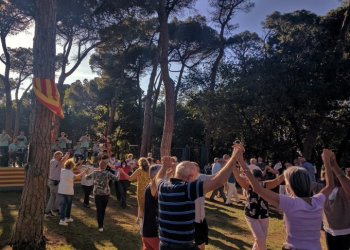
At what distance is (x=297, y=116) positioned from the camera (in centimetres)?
2011

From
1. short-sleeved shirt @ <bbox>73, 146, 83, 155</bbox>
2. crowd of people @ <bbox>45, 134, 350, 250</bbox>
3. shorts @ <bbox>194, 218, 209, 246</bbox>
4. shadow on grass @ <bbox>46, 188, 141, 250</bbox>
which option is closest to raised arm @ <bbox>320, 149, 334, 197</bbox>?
crowd of people @ <bbox>45, 134, 350, 250</bbox>

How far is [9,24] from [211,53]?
13305 millimetres

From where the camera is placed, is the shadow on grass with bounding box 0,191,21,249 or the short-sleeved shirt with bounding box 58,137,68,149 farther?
the short-sleeved shirt with bounding box 58,137,68,149

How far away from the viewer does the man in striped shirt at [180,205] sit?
3023 millimetres

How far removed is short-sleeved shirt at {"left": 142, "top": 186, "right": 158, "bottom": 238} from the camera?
170 inches

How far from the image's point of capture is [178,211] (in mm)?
3096

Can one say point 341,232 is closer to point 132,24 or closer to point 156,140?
point 132,24

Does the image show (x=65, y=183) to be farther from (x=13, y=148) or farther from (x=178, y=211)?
(x=13, y=148)

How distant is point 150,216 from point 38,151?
2.77 meters

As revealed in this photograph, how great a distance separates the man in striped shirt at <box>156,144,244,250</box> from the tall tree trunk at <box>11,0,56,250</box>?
3.64m

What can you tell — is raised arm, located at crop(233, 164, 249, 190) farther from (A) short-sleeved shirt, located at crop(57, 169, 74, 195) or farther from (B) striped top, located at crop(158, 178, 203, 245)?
(A) short-sleeved shirt, located at crop(57, 169, 74, 195)

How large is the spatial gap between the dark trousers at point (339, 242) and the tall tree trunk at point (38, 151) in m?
4.41

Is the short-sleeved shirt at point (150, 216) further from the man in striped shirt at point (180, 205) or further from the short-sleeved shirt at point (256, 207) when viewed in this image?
the short-sleeved shirt at point (256, 207)

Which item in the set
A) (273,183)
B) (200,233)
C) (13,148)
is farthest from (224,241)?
(13,148)
